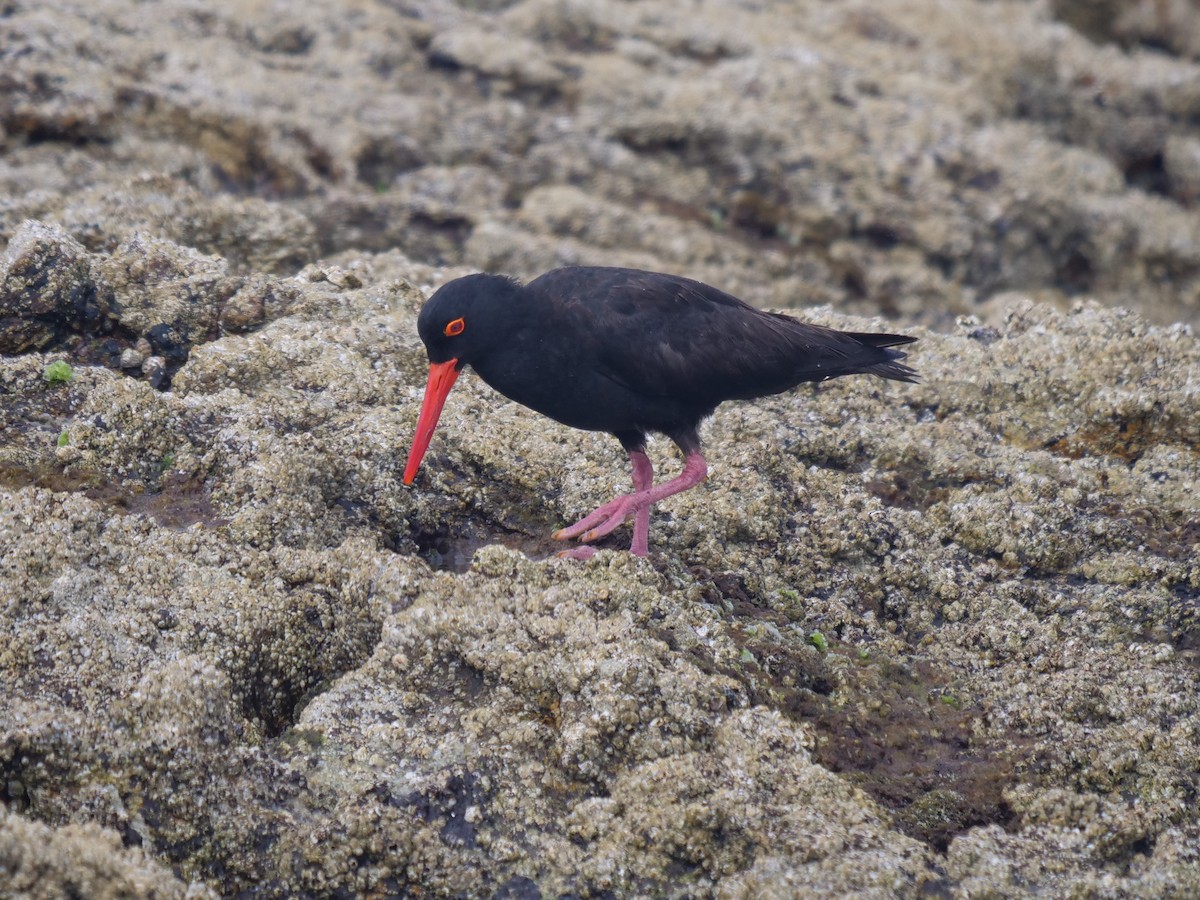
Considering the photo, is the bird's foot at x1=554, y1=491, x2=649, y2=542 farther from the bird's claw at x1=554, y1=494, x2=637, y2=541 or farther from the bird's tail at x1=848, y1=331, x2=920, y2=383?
the bird's tail at x1=848, y1=331, x2=920, y2=383

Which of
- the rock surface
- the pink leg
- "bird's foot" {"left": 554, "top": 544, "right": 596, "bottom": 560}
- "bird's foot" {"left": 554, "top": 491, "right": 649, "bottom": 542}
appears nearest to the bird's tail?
the rock surface

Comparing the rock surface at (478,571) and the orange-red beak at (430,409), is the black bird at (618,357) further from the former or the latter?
the rock surface at (478,571)

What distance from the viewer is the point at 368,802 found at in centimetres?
365

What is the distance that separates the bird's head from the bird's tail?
1866 millimetres

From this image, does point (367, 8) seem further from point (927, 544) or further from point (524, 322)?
point (927, 544)

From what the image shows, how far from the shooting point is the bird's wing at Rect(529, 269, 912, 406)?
526cm

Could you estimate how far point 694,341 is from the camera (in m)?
5.47

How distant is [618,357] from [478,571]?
4.19 ft

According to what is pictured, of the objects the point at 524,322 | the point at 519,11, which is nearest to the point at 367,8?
the point at 519,11

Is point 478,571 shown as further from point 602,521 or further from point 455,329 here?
point 455,329

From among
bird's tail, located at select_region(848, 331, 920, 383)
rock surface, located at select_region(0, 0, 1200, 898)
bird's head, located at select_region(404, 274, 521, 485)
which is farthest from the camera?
bird's tail, located at select_region(848, 331, 920, 383)

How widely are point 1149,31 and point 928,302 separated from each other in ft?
24.8

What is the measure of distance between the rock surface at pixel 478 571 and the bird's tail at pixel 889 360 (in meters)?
0.42

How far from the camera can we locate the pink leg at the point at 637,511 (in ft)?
16.8
